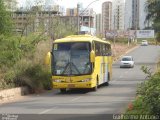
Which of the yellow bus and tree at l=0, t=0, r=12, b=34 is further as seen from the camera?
tree at l=0, t=0, r=12, b=34

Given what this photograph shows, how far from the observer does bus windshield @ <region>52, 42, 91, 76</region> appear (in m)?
27.5

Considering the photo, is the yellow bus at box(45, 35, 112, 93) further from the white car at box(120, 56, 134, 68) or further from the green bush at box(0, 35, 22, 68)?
the white car at box(120, 56, 134, 68)

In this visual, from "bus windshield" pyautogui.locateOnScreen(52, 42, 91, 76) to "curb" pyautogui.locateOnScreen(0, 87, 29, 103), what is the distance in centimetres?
207

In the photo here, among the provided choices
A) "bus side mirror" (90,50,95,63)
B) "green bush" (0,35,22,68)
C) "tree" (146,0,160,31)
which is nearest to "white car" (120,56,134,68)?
"tree" (146,0,160,31)

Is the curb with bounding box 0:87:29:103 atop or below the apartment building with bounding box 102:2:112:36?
below

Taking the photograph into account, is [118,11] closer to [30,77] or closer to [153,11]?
[153,11]

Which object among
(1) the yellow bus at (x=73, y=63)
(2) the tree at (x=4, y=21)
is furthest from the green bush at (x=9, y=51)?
(1) the yellow bus at (x=73, y=63)

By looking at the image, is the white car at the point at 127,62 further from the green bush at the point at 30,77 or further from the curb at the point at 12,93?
the curb at the point at 12,93

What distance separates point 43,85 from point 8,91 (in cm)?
617

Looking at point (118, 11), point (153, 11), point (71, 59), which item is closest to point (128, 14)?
point (118, 11)

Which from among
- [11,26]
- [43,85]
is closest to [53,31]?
[11,26]

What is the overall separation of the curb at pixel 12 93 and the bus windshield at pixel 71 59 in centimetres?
207

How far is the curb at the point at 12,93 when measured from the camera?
24.2 metres

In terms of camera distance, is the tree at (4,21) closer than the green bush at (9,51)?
No
